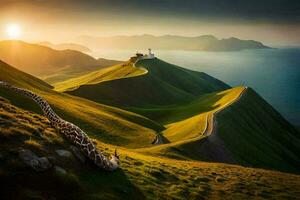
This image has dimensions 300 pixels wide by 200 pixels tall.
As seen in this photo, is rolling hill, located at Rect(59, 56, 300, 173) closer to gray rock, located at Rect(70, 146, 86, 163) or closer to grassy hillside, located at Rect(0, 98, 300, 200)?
grassy hillside, located at Rect(0, 98, 300, 200)

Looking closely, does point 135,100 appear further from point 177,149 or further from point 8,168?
point 8,168

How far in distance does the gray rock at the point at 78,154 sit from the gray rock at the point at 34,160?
274cm

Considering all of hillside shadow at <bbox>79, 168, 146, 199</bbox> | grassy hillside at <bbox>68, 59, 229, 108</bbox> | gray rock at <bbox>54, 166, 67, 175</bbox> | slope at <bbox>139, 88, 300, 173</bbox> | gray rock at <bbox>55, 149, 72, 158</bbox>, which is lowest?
hillside shadow at <bbox>79, 168, 146, 199</bbox>

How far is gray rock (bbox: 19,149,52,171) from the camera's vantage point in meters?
22.9

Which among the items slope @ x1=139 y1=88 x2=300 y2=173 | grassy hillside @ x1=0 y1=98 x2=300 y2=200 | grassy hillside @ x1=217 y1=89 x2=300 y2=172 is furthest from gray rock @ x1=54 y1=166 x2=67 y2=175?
grassy hillside @ x1=217 y1=89 x2=300 y2=172

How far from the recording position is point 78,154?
86.4 ft

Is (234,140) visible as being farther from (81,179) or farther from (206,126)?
(81,179)

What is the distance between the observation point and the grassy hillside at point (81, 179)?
2211 cm

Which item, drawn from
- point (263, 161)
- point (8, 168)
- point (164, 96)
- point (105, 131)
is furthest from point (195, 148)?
point (164, 96)

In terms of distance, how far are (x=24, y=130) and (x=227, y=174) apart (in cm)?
2505

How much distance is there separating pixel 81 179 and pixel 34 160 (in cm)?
321

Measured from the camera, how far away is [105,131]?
7231cm

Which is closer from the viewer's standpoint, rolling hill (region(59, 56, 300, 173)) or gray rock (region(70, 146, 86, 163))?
gray rock (region(70, 146, 86, 163))

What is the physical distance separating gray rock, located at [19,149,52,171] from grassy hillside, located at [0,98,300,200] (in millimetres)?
253
